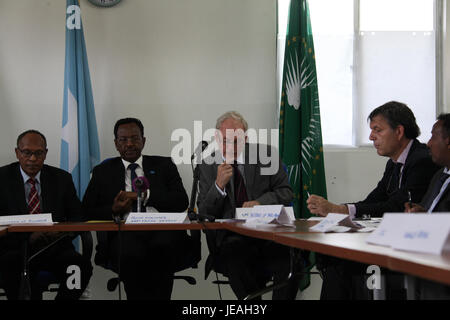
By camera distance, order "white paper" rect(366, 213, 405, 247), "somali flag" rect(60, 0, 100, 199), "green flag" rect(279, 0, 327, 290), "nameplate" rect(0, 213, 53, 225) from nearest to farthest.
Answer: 1. "white paper" rect(366, 213, 405, 247)
2. "nameplate" rect(0, 213, 53, 225)
3. "somali flag" rect(60, 0, 100, 199)
4. "green flag" rect(279, 0, 327, 290)

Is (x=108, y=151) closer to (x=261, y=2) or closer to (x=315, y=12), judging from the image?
(x=261, y=2)

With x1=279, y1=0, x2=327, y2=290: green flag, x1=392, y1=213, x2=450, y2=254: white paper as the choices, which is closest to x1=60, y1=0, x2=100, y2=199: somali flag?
x1=279, y1=0, x2=327, y2=290: green flag

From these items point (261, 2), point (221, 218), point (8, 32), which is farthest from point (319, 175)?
point (8, 32)

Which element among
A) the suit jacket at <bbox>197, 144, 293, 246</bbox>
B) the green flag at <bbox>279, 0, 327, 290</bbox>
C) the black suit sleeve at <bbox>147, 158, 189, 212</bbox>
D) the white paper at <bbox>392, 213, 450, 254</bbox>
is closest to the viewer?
the white paper at <bbox>392, 213, 450, 254</bbox>

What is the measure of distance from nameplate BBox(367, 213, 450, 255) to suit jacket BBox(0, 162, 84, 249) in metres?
2.63

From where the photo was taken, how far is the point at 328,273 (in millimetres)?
2443

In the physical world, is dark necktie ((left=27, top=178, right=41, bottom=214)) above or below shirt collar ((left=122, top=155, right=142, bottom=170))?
below

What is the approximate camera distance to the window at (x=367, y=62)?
498 cm

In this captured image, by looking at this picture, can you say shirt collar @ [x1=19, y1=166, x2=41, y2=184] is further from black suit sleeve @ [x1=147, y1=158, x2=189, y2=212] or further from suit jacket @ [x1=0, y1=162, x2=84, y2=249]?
black suit sleeve @ [x1=147, y1=158, x2=189, y2=212]

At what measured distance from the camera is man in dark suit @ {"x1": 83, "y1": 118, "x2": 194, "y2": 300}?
3.34m

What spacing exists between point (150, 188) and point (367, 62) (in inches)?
98.1

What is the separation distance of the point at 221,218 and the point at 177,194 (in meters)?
0.46

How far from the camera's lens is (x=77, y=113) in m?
4.41
